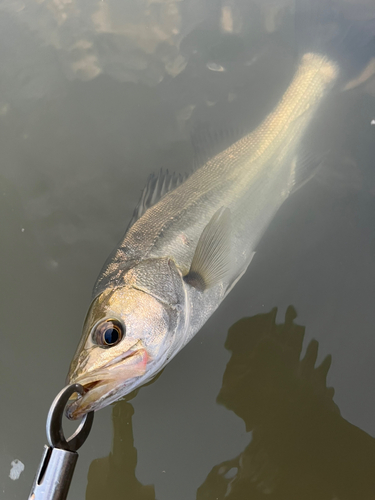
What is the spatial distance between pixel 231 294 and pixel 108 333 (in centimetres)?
112

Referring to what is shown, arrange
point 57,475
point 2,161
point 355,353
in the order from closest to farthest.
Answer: point 57,475 < point 355,353 < point 2,161

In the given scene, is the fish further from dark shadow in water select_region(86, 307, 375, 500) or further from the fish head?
dark shadow in water select_region(86, 307, 375, 500)

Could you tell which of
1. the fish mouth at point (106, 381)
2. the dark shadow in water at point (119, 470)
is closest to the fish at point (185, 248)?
the fish mouth at point (106, 381)

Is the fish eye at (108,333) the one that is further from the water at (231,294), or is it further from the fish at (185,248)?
the water at (231,294)

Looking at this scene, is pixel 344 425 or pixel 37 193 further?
pixel 37 193

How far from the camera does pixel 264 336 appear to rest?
7.38ft

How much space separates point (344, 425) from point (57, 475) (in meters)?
1.74

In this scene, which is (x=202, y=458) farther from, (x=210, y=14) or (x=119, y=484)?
(x=210, y=14)

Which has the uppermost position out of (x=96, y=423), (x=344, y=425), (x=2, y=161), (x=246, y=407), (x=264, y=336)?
(x=2, y=161)

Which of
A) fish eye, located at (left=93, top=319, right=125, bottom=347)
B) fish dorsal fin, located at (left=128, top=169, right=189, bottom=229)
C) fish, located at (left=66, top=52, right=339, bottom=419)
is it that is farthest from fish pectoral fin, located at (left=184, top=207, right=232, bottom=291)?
fish eye, located at (left=93, top=319, right=125, bottom=347)

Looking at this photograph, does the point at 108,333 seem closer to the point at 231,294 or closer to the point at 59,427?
the point at 59,427

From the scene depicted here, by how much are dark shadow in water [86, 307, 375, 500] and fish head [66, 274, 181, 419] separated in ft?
2.64

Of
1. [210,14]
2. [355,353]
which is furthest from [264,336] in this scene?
[210,14]

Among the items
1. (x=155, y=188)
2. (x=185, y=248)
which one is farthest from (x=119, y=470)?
(x=155, y=188)
